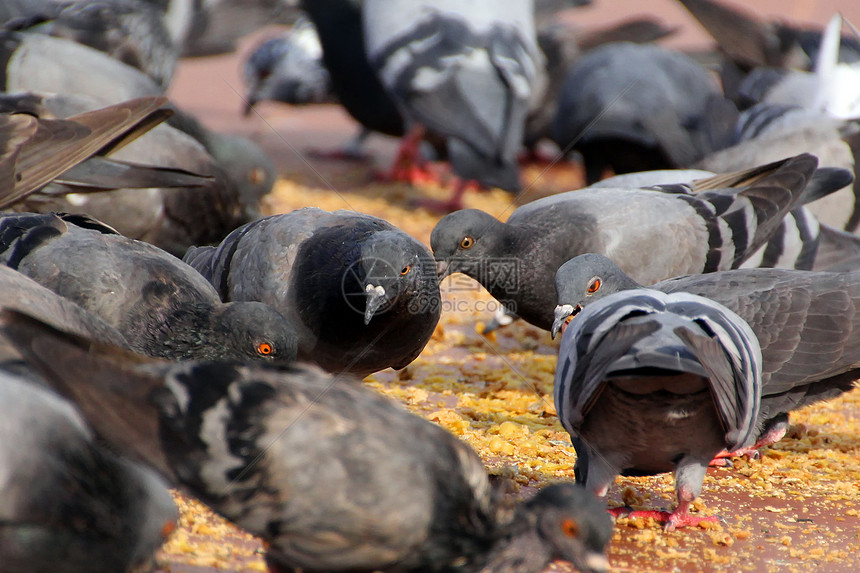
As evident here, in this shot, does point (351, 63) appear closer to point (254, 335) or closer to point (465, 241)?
point (465, 241)

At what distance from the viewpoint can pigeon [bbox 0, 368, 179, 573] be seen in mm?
2135

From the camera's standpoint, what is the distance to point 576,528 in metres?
2.22

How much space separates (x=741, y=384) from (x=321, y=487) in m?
1.44

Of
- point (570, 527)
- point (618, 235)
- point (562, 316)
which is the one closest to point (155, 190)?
point (618, 235)


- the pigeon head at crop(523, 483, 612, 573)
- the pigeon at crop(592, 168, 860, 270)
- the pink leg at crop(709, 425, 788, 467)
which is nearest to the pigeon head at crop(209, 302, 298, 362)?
the pigeon head at crop(523, 483, 612, 573)

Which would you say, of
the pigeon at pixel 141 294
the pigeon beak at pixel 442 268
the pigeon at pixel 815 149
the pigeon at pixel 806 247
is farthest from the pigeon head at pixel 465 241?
the pigeon at pixel 815 149

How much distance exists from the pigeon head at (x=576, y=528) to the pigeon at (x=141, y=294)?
128 cm

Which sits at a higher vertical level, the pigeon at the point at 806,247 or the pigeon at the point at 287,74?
the pigeon at the point at 806,247

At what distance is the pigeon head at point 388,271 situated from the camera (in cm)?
339

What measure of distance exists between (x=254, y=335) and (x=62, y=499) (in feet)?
3.53

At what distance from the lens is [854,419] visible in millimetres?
4262

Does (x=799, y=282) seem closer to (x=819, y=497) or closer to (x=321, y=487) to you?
(x=819, y=497)

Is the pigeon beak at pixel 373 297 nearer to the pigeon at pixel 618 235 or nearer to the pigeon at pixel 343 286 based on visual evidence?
the pigeon at pixel 343 286

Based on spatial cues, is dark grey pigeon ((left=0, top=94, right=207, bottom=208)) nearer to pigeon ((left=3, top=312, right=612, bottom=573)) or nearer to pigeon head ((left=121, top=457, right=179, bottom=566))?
pigeon ((left=3, top=312, right=612, bottom=573))
